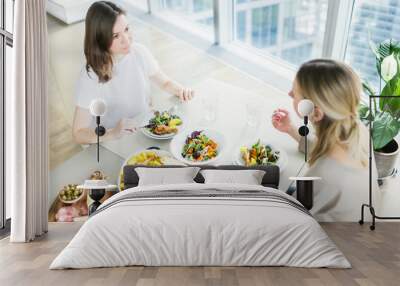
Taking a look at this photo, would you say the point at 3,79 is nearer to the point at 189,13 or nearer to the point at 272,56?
the point at 189,13

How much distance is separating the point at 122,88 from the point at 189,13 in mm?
1316

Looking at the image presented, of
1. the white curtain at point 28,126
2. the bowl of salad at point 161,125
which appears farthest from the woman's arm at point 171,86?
the white curtain at point 28,126

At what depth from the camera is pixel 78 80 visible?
699 centimetres

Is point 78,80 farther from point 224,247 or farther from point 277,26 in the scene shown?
point 224,247

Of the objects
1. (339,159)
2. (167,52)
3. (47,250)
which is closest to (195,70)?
(167,52)

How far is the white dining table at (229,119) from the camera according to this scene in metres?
6.92

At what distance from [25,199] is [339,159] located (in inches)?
151

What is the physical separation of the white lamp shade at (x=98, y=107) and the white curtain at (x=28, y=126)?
0.81m

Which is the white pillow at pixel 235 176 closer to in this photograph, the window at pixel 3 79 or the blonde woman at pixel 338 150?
the blonde woman at pixel 338 150

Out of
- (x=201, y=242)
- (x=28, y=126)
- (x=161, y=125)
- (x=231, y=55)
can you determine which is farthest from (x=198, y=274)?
(x=231, y=55)

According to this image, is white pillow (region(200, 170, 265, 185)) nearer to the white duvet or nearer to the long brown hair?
the long brown hair

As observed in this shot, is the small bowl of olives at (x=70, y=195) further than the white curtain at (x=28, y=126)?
Yes

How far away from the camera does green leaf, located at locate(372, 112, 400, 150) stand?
6.74 m

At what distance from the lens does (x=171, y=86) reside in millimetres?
7035
